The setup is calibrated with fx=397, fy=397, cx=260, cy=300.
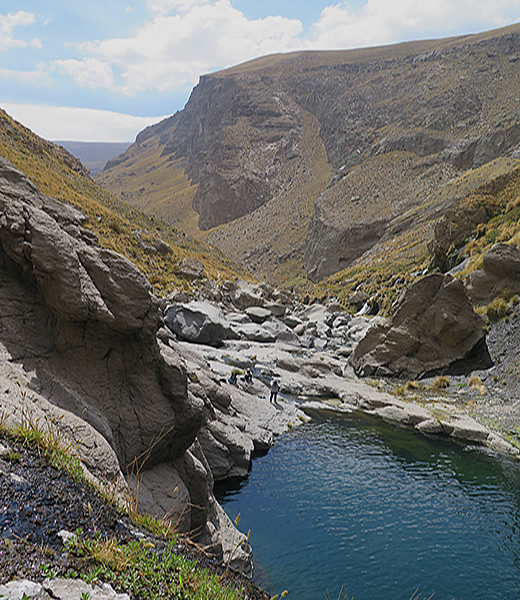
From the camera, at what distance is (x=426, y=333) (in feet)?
96.0

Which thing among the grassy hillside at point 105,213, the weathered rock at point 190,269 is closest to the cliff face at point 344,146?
the weathered rock at point 190,269

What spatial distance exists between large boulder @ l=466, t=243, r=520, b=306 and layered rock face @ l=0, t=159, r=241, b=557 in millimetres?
27945

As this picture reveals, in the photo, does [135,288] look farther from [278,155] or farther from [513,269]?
[278,155]

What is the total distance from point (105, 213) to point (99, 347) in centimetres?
4953

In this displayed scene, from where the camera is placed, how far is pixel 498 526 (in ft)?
40.5

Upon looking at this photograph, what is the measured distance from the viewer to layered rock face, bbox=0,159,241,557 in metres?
8.01

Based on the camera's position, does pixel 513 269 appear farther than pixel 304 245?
No

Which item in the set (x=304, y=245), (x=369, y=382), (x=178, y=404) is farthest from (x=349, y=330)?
(x=304, y=245)

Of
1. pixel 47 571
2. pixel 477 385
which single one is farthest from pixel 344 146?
pixel 47 571

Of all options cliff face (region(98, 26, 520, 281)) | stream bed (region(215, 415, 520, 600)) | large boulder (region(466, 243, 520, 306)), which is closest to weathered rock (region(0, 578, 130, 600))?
stream bed (region(215, 415, 520, 600))

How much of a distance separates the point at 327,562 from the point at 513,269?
2682cm

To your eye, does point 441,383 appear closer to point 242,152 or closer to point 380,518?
point 380,518

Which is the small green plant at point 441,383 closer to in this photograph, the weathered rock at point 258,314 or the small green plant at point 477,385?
the small green plant at point 477,385

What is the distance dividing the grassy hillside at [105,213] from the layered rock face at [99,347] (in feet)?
118
